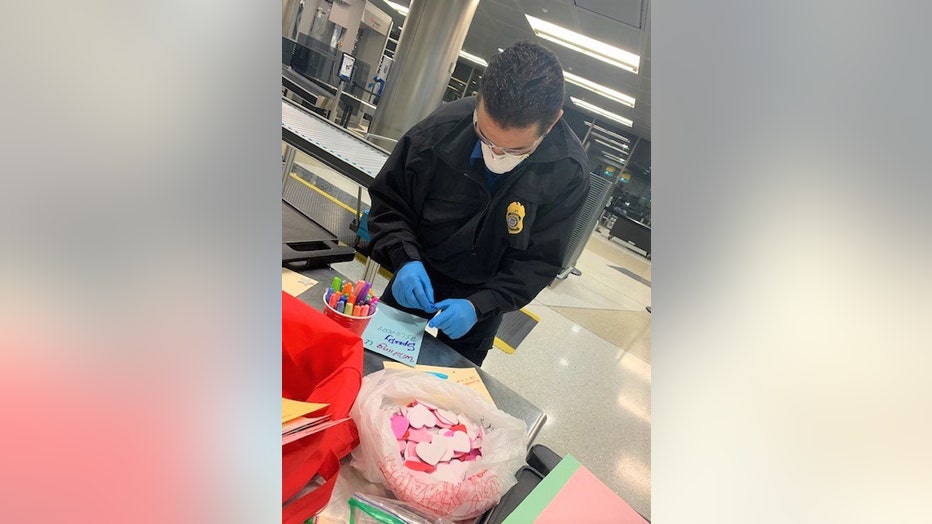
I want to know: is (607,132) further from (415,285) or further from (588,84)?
(415,285)

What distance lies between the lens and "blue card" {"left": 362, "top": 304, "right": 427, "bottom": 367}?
0.88m

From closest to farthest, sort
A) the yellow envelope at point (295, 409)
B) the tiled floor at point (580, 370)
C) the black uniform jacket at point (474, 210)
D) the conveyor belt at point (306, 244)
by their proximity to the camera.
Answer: the yellow envelope at point (295, 409), the black uniform jacket at point (474, 210), the tiled floor at point (580, 370), the conveyor belt at point (306, 244)

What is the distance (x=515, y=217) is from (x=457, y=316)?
24 centimetres

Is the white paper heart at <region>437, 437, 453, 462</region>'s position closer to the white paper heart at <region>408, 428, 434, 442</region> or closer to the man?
the white paper heart at <region>408, 428, 434, 442</region>

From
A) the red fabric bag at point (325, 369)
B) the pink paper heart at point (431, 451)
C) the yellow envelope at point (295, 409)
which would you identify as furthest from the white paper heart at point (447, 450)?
the yellow envelope at point (295, 409)

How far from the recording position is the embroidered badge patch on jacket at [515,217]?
0.74 meters

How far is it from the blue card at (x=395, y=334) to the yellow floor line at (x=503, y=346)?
0.20 m

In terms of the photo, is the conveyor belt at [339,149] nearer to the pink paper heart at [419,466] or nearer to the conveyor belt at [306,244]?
the conveyor belt at [306,244]

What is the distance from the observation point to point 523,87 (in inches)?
22.4

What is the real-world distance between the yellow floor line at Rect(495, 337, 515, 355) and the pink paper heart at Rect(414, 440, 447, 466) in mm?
469
